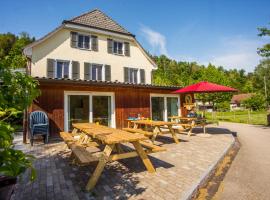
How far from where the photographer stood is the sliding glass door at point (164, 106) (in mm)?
12945

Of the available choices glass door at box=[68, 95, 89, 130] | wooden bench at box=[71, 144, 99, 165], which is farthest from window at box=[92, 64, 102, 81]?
wooden bench at box=[71, 144, 99, 165]


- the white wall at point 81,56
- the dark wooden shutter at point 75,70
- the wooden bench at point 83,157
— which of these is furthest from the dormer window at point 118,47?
the wooden bench at point 83,157

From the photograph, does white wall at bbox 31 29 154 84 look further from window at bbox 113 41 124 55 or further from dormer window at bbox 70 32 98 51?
window at bbox 113 41 124 55

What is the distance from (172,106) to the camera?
13719 mm

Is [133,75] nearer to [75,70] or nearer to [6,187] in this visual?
[75,70]

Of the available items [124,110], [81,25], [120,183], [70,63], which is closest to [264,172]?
[120,183]

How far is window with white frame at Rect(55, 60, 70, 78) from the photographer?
14.7 m

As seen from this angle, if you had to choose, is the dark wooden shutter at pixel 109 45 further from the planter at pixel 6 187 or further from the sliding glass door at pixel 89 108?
the planter at pixel 6 187

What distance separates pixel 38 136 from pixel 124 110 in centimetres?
477

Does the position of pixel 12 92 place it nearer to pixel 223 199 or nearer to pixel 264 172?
pixel 223 199

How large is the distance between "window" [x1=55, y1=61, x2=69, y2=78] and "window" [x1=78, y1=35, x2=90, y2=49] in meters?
1.86

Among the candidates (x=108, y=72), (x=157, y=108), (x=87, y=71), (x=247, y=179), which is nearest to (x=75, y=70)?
(x=87, y=71)

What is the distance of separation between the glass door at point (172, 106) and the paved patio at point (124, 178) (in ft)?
24.3

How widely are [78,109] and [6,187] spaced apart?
310 inches
